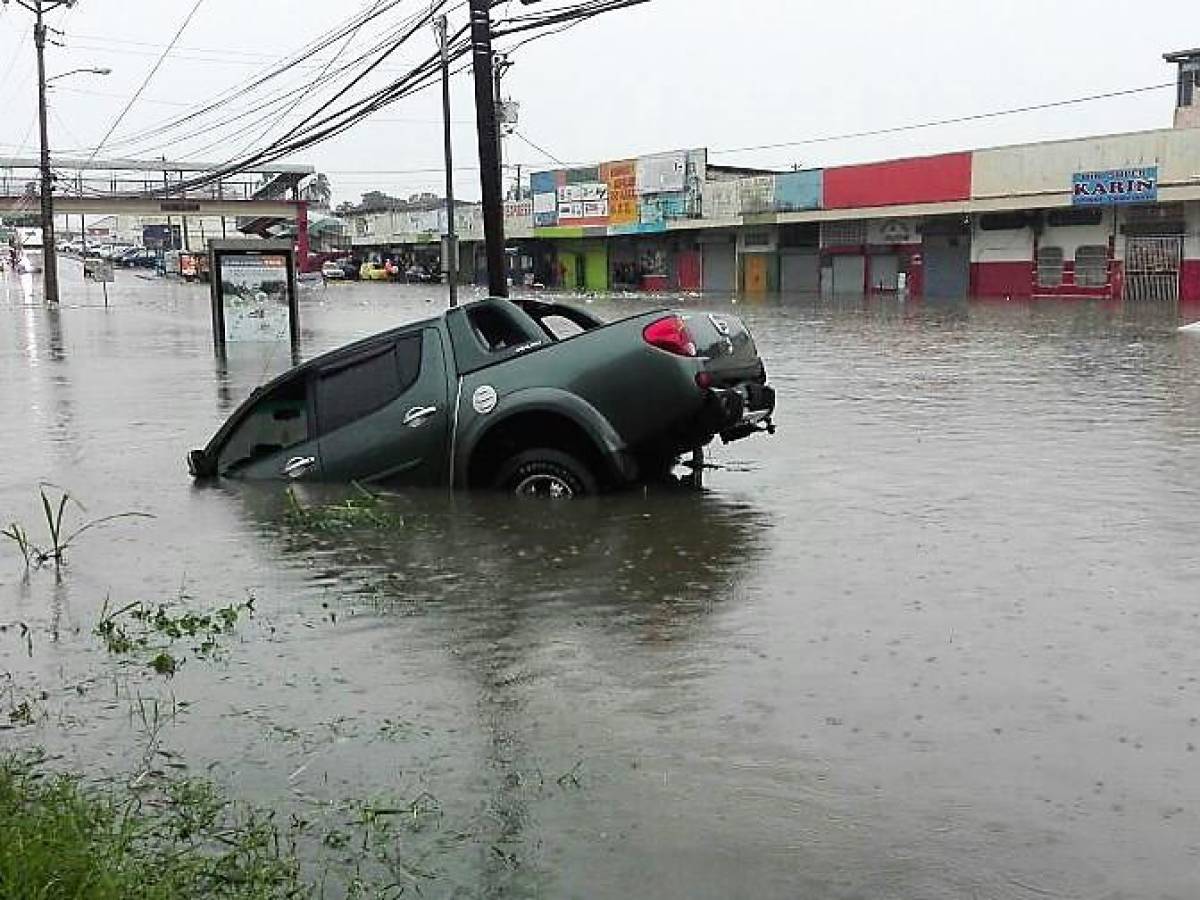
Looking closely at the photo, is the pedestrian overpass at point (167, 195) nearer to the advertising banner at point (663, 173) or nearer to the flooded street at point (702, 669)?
the advertising banner at point (663, 173)

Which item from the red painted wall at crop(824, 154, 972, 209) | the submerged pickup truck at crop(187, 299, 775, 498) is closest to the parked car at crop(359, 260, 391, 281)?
the red painted wall at crop(824, 154, 972, 209)

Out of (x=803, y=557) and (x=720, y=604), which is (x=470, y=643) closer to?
(x=720, y=604)

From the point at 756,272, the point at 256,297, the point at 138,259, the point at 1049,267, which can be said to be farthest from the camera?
the point at 138,259

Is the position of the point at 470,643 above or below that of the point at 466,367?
below

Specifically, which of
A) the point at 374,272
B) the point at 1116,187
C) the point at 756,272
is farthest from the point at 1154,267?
the point at 374,272

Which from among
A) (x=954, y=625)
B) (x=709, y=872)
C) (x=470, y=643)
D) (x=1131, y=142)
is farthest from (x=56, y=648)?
(x=1131, y=142)

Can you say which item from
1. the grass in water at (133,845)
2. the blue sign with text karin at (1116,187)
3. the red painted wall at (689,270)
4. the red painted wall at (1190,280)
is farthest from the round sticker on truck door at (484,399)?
the red painted wall at (689,270)

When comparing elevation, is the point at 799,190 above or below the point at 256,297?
above

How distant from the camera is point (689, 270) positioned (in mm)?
66938

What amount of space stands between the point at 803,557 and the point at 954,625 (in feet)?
5.44

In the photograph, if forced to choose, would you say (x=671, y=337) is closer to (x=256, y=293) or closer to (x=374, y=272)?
(x=256, y=293)

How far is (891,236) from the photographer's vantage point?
54.2m

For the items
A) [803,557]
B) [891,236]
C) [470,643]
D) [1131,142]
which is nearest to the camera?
[470,643]

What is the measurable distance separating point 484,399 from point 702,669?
3.73 meters
